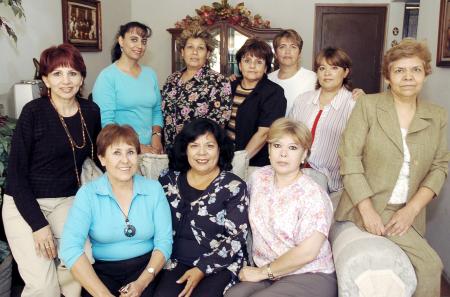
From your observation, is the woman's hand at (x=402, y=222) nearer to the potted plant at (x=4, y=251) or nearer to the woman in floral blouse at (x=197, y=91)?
the woman in floral blouse at (x=197, y=91)

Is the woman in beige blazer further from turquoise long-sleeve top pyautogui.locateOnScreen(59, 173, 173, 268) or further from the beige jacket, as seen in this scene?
turquoise long-sleeve top pyautogui.locateOnScreen(59, 173, 173, 268)

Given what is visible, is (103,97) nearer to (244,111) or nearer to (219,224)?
(244,111)

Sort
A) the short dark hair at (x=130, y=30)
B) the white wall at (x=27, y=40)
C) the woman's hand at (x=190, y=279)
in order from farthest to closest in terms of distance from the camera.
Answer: the white wall at (x=27, y=40) < the short dark hair at (x=130, y=30) < the woman's hand at (x=190, y=279)

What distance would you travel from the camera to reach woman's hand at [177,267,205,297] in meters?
1.84

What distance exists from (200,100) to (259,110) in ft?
1.16

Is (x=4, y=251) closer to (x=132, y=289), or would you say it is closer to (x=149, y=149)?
(x=132, y=289)

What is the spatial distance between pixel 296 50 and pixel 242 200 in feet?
4.11

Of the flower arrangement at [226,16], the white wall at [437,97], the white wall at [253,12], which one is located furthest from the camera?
the white wall at [253,12]

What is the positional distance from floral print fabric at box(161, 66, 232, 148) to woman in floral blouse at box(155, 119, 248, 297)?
509 mm

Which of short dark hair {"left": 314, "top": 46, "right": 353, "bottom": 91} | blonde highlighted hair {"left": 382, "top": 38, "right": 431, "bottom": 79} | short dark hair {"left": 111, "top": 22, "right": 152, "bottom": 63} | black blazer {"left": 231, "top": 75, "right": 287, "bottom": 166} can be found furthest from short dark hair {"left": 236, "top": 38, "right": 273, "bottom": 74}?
blonde highlighted hair {"left": 382, "top": 38, "right": 431, "bottom": 79}

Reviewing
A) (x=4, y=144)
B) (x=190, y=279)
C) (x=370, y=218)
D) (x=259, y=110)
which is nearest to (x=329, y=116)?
(x=259, y=110)

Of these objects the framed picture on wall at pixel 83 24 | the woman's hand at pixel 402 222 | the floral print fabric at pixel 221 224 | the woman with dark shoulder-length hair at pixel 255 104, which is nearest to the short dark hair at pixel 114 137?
the floral print fabric at pixel 221 224

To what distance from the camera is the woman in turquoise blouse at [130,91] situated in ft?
8.52

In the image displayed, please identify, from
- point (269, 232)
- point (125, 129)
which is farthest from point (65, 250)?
point (269, 232)
